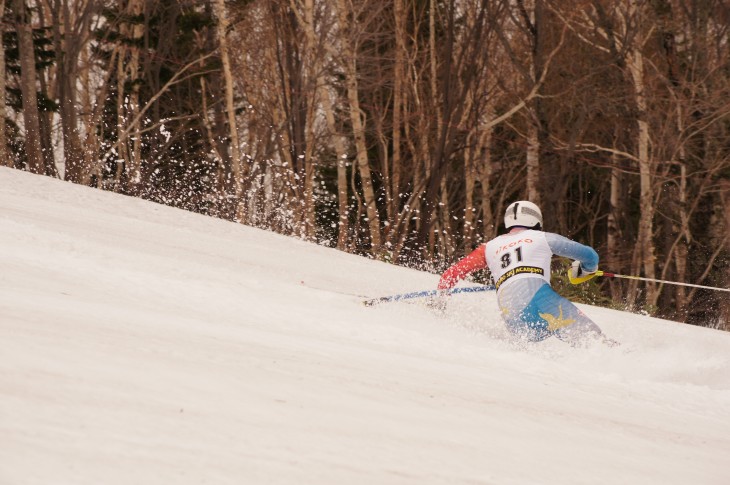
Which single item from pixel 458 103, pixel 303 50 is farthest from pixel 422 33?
pixel 458 103

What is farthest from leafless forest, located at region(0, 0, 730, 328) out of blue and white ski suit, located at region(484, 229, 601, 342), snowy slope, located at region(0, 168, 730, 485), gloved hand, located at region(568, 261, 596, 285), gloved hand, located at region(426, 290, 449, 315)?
snowy slope, located at region(0, 168, 730, 485)

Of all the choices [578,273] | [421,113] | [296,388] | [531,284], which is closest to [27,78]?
[421,113]

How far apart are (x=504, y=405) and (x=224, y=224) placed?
673 centimetres

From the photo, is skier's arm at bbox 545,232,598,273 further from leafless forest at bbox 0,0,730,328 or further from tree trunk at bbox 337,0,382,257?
tree trunk at bbox 337,0,382,257

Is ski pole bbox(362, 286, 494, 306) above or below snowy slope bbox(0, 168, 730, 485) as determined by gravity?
above

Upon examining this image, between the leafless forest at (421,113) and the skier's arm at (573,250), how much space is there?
4526mm

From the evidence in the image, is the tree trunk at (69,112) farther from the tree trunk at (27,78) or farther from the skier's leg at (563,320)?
the skier's leg at (563,320)

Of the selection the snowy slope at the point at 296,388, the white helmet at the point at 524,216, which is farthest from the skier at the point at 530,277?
the snowy slope at the point at 296,388

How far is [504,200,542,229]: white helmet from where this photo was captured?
6844 millimetres

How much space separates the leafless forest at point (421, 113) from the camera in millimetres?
15234

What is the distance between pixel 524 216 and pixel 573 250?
1.44 feet

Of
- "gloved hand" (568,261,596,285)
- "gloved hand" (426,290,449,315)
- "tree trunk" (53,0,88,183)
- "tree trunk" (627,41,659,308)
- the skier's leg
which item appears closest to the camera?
the skier's leg

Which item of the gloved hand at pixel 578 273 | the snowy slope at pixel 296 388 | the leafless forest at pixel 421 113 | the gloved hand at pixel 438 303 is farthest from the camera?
the leafless forest at pixel 421 113

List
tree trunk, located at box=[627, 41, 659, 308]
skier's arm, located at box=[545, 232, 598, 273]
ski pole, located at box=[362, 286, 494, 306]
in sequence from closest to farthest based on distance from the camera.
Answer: skier's arm, located at box=[545, 232, 598, 273], ski pole, located at box=[362, 286, 494, 306], tree trunk, located at box=[627, 41, 659, 308]
